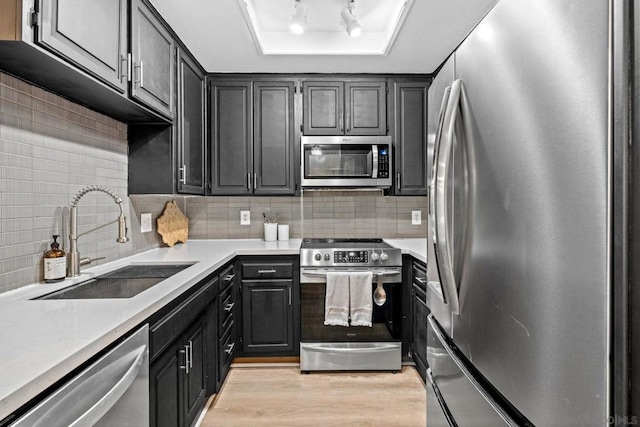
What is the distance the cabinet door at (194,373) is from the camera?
1653mm

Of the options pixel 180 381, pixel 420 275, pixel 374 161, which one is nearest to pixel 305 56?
pixel 374 161

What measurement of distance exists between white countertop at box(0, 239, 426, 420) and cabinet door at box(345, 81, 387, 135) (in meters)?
1.69

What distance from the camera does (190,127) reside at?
99.7 inches

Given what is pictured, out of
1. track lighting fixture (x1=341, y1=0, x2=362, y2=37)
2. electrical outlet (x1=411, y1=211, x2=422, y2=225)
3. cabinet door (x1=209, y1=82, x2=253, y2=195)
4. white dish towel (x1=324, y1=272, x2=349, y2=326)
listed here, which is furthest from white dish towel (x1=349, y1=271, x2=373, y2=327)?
track lighting fixture (x1=341, y1=0, x2=362, y2=37)

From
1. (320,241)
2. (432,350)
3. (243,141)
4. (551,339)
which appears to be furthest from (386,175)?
(551,339)

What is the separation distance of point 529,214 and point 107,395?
1.08 m

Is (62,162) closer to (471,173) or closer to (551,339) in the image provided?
(471,173)

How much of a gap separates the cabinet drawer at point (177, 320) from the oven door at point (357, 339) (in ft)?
2.80

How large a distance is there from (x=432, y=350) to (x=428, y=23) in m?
1.78

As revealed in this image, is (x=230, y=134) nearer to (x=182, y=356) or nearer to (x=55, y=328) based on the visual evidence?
(x=182, y=356)

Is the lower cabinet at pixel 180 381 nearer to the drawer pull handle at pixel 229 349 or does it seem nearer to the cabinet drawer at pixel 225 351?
the cabinet drawer at pixel 225 351

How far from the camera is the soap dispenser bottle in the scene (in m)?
1.50

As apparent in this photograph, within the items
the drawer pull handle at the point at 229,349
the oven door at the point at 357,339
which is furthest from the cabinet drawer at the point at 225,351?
the oven door at the point at 357,339

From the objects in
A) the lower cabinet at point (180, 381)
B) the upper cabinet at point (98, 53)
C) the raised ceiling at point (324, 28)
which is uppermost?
the raised ceiling at point (324, 28)
